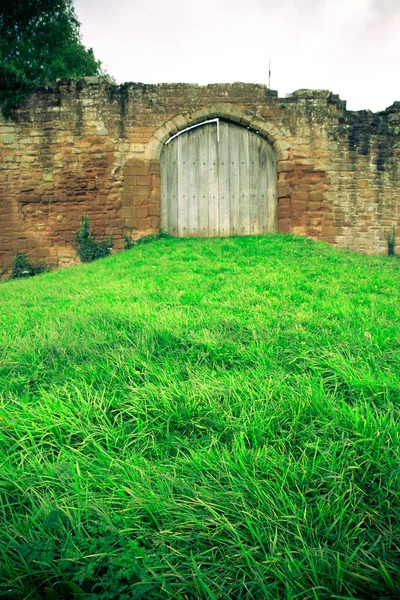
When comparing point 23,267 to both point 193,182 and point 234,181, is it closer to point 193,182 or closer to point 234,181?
point 193,182

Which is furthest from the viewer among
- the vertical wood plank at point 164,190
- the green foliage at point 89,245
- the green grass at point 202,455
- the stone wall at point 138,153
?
the vertical wood plank at point 164,190

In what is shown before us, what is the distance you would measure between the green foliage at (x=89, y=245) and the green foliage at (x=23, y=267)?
106 centimetres

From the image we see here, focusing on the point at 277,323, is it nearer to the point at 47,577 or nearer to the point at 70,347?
the point at 70,347

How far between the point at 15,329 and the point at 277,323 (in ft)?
7.25

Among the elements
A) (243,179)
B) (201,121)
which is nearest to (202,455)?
(243,179)

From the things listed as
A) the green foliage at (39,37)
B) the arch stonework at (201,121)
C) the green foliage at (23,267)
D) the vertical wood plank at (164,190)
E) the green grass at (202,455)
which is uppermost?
the green foliage at (39,37)

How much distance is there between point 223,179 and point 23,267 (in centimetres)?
526

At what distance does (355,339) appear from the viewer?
2520 mm

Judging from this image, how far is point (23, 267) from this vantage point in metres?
8.61

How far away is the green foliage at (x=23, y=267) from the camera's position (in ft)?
28.1

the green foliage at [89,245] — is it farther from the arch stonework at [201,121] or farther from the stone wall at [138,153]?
the arch stonework at [201,121]

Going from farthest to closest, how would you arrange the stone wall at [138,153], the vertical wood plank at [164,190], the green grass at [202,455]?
the vertical wood plank at [164,190] < the stone wall at [138,153] < the green grass at [202,455]

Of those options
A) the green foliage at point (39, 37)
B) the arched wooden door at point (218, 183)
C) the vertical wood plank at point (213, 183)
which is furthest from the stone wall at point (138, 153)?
the green foliage at point (39, 37)

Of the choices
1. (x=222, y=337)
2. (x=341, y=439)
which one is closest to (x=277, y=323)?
(x=222, y=337)
